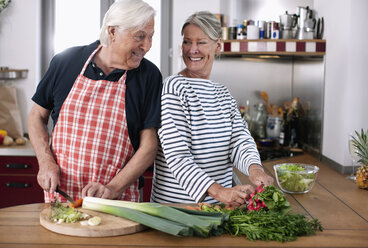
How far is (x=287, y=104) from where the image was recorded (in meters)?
3.52

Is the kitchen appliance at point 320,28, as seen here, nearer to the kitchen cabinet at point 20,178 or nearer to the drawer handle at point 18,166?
the kitchen cabinet at point 20,178

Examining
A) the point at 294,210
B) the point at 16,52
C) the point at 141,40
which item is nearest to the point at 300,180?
the point at 294,210

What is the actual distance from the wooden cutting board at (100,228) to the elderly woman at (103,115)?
1.13ft

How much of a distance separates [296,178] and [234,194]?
505 mm

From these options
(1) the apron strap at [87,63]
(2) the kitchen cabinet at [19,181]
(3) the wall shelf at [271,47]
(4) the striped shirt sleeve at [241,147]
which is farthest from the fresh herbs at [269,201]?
(2) the kitchen cabinet at [19,181]

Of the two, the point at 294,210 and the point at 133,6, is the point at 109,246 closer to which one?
the point at 294,210

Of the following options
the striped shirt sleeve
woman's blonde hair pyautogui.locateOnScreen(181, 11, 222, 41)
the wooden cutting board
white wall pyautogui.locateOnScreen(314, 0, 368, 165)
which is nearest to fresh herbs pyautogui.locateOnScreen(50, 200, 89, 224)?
the wooden cutting board

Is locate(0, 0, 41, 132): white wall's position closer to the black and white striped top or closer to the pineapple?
the black and white striped top

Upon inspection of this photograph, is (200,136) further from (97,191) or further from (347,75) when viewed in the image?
(347,75)

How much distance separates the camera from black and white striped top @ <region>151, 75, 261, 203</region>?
1683mm

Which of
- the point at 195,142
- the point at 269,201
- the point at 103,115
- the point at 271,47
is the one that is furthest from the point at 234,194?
the point at 271,47

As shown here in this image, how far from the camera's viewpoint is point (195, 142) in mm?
1746

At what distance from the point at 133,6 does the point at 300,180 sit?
1.00m

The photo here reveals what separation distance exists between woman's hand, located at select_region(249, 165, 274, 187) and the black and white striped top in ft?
0.14
